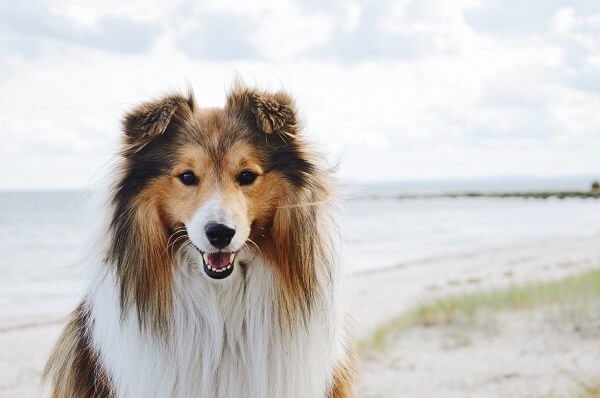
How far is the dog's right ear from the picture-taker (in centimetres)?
355

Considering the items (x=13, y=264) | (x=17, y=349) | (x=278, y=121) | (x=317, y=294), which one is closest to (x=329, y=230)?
(x=317, y=294)

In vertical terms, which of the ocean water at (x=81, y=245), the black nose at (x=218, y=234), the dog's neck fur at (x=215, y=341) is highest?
the black nose at (x=218, y=234)

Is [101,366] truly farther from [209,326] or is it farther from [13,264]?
[13,264]

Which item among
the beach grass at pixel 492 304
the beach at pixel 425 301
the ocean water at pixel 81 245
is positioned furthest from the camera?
the ocean water at pixel 81 245

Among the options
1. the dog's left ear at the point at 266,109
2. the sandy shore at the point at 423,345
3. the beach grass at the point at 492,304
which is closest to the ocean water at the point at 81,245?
the dog's left ear at the point at 266,109

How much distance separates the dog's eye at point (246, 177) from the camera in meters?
3.47

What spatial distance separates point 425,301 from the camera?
10.7 m

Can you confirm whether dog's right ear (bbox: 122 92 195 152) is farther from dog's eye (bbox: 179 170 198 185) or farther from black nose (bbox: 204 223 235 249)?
black nose (bbox: 204 223 235 249)

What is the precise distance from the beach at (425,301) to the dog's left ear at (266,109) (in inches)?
22.1

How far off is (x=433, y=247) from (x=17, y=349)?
667 inches

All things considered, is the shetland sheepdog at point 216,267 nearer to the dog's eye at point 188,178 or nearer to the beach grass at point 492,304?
the dog's eye at point 188,178

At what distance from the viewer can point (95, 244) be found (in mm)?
3621

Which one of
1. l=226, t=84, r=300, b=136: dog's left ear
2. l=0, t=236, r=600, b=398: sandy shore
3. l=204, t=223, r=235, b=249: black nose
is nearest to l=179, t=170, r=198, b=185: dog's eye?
l=204, t=223, r=235, b=249: black nose

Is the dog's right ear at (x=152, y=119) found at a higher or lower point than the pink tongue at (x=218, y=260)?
higher
